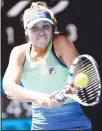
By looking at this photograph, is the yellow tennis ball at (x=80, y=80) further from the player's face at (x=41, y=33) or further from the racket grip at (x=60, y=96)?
the player's face at (x=41, y=33)

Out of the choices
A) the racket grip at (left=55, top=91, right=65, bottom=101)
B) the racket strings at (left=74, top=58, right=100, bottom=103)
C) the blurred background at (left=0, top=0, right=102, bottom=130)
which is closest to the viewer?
the racket grip at (left=55, top=91, right=65, bottom=101)

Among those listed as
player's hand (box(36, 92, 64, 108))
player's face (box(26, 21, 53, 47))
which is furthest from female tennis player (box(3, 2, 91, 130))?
player's hand (box(36, 92, 64, 108))

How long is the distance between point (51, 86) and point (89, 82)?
172mm

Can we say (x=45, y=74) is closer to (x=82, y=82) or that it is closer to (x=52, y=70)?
(x=52, y=70)

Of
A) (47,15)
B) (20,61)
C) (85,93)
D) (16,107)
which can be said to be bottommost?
(16,107)

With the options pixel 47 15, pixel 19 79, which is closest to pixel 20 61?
pixel 19 79

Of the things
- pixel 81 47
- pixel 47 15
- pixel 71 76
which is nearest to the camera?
pixel 71 76

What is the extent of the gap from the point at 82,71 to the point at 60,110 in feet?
0.67

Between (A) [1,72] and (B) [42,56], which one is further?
(A) [1,72]

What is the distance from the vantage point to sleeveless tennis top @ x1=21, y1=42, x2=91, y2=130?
1604 mm

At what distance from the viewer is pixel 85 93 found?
1.59 m

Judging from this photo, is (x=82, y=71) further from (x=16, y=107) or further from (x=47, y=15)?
(x=16, y=107)

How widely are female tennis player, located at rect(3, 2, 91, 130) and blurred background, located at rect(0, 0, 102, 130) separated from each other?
0.50 feet

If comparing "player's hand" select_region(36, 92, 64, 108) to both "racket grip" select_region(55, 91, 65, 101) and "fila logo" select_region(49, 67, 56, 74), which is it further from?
"fila logo" select_region(49, 67, 56, 74)
